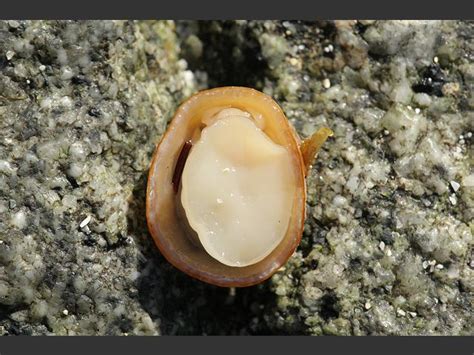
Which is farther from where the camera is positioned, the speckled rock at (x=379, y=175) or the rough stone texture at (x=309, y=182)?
the speckled rock at (x=379, y=175)

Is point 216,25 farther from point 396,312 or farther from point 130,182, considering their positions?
point 396,312

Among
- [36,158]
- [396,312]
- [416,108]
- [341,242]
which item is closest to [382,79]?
[416,108]

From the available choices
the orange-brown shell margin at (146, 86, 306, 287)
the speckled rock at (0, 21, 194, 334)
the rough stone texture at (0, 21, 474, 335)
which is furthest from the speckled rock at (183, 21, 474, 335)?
the speckled rock at (0, 21, 194, 334)

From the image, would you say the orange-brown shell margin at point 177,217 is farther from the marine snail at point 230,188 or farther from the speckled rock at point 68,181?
the speckled rock at point 68,181

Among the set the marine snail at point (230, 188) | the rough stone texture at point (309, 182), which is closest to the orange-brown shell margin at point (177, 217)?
the marine snail at point (230, 188)

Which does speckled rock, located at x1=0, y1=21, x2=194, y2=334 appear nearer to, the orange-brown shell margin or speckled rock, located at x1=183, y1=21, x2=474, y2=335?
the orange-brown shell margin

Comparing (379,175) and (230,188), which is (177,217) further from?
(379,175)

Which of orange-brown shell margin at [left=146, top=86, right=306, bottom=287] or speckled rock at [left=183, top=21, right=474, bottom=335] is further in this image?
speckled rock at [left=183, top=21, right=474, bottom=335]

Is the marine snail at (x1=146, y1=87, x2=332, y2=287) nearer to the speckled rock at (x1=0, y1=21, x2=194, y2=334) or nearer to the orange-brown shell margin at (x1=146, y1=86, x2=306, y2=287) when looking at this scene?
the orange-brown shell margin at (x1=146, y1=86, x2=306, y2=287)

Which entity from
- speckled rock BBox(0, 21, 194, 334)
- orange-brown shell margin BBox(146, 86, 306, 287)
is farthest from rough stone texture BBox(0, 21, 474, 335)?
orange-brown shell margin BBox(146, 86, 306, 287)
